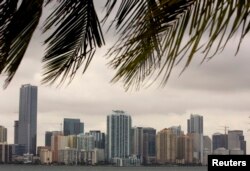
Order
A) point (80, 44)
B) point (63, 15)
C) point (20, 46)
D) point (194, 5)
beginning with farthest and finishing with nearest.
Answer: point (80, 44) < point (63, 15) < point (20, 46) < point (194, 5)

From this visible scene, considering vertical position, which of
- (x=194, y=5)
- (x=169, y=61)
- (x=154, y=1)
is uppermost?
(x=154, y=1)

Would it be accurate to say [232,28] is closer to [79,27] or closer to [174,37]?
[174,37]

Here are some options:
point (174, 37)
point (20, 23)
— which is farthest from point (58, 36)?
point (174, 37)

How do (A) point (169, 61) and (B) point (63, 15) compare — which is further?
(B) point (63, 15)

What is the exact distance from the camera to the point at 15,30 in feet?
9.93

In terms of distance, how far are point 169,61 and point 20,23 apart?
5.23 feet

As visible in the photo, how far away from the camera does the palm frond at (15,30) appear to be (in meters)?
2.99

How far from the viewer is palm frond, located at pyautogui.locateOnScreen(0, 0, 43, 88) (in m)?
→ 2.99

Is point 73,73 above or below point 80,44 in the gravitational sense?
below

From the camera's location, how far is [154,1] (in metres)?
2.41

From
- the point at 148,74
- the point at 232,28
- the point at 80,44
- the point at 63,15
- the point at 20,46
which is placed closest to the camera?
the point at 232,28

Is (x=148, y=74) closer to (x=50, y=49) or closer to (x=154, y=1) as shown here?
(x=154, y=1)

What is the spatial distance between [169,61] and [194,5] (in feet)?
0.81

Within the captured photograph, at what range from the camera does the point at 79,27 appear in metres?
3.53
